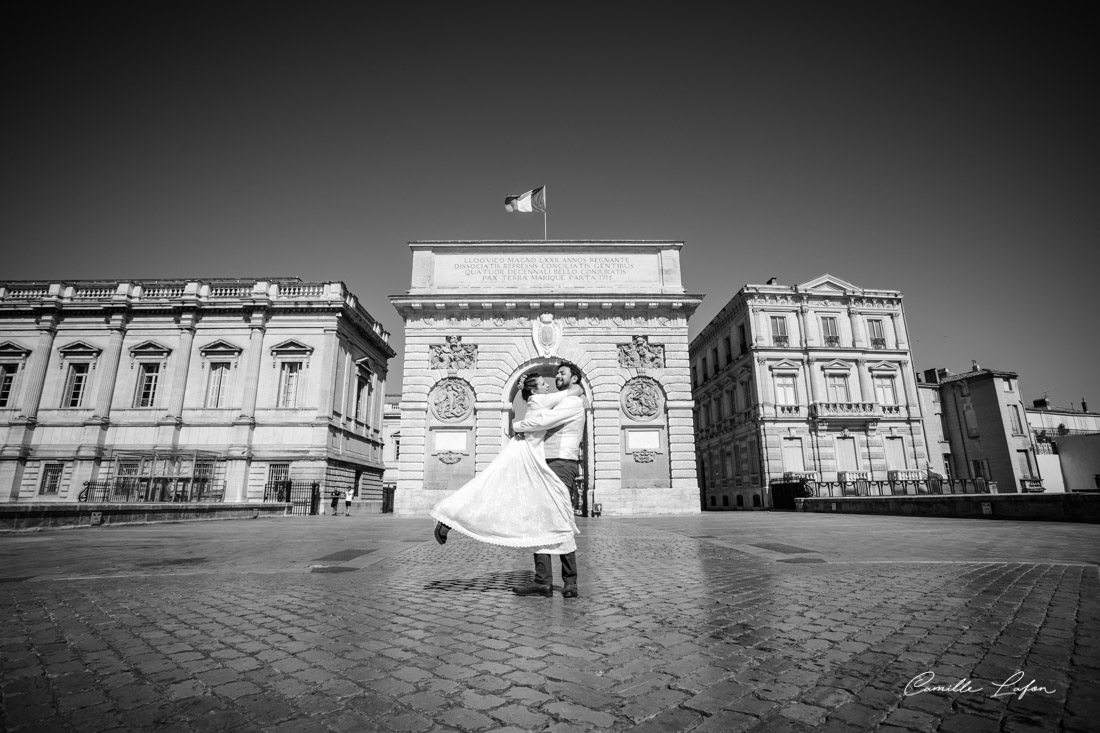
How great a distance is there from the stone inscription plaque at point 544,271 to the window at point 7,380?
86.3 feet

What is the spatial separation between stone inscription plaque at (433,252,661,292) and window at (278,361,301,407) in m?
11.0

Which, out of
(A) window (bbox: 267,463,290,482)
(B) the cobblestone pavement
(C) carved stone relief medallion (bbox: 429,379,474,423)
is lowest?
(B) the cobblestone pavement

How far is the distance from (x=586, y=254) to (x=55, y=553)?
20548mm

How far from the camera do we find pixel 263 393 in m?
28.4

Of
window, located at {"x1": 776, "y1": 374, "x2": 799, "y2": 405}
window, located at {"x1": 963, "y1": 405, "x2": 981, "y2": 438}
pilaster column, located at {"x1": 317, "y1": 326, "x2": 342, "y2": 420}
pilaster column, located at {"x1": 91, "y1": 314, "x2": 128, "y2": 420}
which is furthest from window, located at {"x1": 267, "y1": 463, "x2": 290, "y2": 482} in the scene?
window, located at {"x1": 963, "y1": 405, "x2": 981, "y2": 438}

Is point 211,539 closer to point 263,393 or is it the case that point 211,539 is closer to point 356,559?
point 356,559

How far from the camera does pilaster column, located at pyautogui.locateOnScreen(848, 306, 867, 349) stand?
32303 millimetres

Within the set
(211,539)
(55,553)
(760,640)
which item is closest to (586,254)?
(211,539)

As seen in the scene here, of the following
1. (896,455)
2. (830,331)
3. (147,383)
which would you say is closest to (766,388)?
(830,331)

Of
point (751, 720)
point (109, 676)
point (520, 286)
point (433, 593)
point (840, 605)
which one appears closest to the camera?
point (751, 720)

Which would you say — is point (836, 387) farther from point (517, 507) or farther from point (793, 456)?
point (517, 507)

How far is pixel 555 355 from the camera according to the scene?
22.7 m

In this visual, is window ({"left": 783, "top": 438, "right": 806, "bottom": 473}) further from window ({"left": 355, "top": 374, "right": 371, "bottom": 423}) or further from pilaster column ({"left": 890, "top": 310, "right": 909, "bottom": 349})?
window ({"left": 355, "top": 374, "right": 371, "bottom": 423})

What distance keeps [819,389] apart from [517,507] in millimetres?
31393
